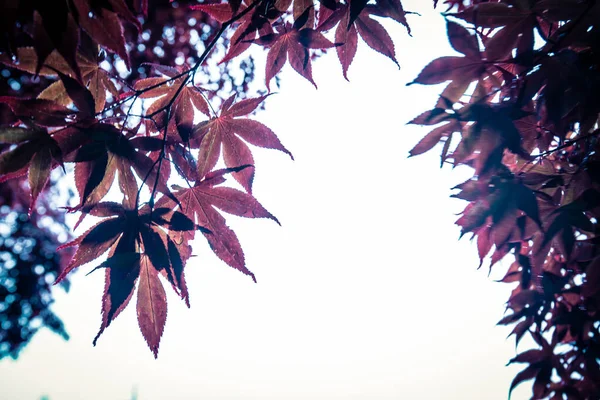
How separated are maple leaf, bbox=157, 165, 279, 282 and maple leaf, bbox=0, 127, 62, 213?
32 centimetres

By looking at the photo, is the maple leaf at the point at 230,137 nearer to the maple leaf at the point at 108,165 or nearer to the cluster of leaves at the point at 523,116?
the maple leaf at the point at 108,165

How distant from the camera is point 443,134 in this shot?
41.4 inches

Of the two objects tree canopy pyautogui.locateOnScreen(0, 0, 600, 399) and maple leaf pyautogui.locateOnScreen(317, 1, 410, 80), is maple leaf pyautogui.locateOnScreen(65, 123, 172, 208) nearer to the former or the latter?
tree canopy pyautogui.locateOnScreen(0, 0, 600, 399)

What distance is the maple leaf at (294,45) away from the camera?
1.02m

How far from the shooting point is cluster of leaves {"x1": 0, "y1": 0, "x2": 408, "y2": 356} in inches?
25.0

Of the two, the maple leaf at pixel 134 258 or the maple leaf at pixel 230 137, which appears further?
the maple leaf at pixel 230 137

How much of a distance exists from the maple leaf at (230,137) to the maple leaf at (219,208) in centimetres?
8

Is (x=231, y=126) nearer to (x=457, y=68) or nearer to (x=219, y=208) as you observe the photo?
(x=219, y=208)

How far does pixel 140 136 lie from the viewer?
0.98 m

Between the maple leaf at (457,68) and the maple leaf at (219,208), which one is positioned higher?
the maple leaf at (457,68)

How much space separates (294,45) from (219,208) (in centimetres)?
66

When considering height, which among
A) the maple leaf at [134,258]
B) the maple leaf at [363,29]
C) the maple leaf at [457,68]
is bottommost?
the maple leaf at [134,258]

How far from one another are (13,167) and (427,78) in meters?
1.18

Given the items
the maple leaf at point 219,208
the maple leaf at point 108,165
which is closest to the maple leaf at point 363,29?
the maple leaf at point 219,208
